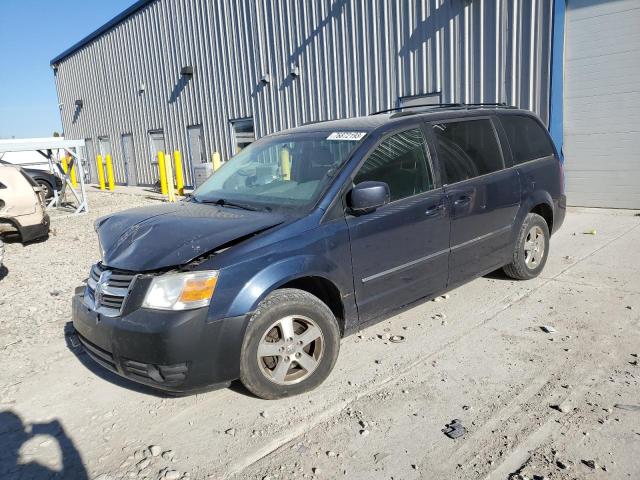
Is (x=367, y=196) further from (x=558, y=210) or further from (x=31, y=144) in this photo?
(x=31, y=144)

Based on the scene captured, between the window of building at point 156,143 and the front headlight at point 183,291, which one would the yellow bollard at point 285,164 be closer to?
the front headlight at point 183,291

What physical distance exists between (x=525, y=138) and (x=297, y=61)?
904cm

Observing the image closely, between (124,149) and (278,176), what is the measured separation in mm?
19620

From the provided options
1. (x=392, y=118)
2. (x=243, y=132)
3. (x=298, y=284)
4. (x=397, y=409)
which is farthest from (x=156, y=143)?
(x=397, y=409)

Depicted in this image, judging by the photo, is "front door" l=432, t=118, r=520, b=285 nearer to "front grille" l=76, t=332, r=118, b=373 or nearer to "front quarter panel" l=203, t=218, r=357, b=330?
"front quarter panel" l=203, t=218, r=357, b=330

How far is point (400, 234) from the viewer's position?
3.63m

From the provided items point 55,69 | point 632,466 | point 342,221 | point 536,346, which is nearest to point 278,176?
point 342,221

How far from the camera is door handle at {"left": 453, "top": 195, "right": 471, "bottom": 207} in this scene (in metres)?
4.04

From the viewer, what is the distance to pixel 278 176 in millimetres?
3852

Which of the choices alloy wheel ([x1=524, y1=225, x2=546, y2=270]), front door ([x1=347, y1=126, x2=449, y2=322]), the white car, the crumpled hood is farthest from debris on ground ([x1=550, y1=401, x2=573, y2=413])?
the white car

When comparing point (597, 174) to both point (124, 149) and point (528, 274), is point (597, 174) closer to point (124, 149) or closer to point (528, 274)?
point (528, 274)

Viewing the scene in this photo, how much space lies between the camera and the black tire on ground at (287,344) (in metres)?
2.91

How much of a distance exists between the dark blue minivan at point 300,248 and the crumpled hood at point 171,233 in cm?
1

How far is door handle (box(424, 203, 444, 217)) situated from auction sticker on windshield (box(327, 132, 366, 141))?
78cm
